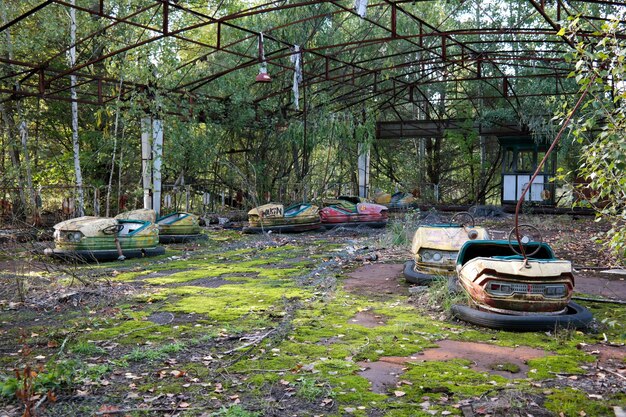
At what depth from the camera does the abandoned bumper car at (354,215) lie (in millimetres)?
12469

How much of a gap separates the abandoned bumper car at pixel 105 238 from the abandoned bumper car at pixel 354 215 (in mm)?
4738

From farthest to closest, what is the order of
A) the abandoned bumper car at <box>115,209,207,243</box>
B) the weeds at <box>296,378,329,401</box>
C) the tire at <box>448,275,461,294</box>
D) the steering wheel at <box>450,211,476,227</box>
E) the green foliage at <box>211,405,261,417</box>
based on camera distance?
the abandoned bumper car at <box>115,209,207,243</box>, the steering wheel at <box>450,211,476,227</box>, the tire at <box>448,275,461,294</box>, the weeds at <box>296,378,329,401</box>, the green foliage at <box>211,405,261,417</box>

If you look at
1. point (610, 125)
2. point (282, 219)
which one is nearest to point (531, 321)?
point (610, 125)

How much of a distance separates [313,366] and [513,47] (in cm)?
1703

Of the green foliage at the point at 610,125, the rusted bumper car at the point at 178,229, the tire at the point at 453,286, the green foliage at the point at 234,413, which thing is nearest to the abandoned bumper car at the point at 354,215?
the rusted bumper car at the point at 178,229

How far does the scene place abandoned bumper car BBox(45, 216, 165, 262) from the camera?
24.8 feet

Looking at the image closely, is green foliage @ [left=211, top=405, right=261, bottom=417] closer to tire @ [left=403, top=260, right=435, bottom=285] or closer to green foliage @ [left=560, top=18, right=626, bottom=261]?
green foliage @ [left=560, top=18, right=626, bottom=261]

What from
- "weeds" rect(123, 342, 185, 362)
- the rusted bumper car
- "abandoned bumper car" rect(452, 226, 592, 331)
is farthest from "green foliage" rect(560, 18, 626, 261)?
the rusted bumper car

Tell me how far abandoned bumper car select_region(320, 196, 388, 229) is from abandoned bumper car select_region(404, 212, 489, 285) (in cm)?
638

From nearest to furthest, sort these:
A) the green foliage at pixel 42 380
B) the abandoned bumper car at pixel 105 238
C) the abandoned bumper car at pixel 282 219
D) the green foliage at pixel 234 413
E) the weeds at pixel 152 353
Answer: the green foliage at pixel 234 413, the green foliage at pixel 42 380, the weeds at pixel 152 353, the abandoned bumper car at pixel 105 238, the abandoned bumper car at pixel 282 219

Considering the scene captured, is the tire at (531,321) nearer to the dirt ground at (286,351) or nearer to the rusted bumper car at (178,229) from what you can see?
the dirt ground at (286,351)

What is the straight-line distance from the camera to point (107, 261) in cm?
794

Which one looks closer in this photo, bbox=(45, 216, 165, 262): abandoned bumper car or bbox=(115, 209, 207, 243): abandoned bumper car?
bbox=(45, 216, 165, 262): abandoned bumper car

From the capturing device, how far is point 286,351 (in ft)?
11.7
